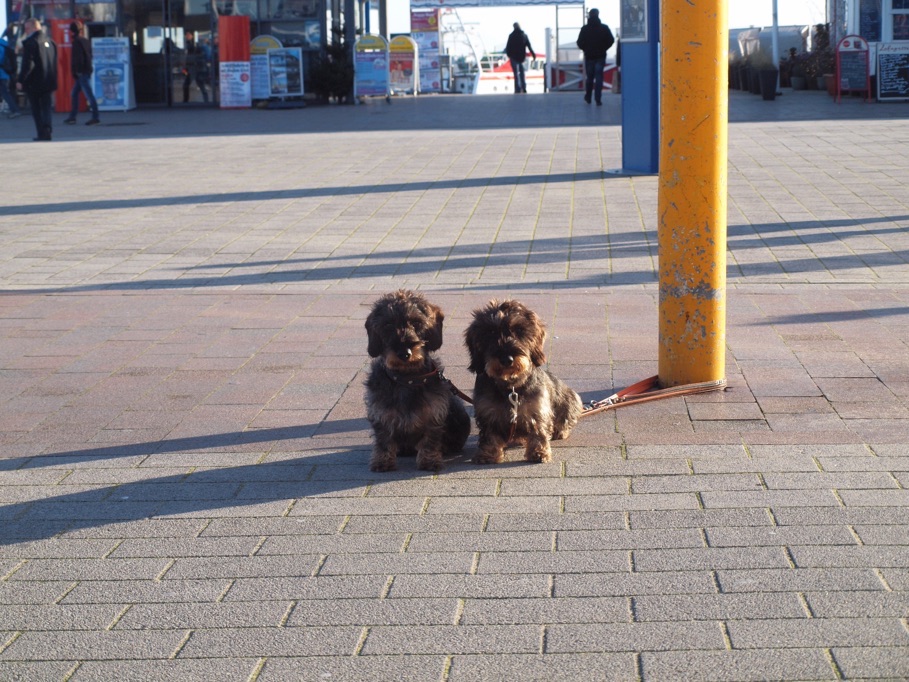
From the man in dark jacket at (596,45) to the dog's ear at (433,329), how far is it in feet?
67.4

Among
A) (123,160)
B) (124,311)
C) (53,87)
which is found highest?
(53,87)

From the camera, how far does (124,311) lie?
804 cm

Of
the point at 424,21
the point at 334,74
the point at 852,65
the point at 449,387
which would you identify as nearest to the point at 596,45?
the point at 852,65

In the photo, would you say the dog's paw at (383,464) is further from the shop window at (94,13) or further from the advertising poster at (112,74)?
the shop window at (94,13)

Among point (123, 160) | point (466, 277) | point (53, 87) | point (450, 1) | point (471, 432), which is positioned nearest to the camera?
point (471, 432)

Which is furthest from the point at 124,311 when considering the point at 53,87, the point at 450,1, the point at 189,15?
the point at 450,1

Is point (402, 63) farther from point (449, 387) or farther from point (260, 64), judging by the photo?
point (449, 387)

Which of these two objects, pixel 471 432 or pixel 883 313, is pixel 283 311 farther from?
pixel 883 313

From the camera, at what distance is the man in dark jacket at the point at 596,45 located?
24281 millimetres

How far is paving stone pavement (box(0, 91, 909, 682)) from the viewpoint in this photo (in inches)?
134

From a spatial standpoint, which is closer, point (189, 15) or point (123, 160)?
point (123, 160)

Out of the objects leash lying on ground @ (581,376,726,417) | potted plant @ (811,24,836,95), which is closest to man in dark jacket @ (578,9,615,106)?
potted plant @ (811,24,836,95)

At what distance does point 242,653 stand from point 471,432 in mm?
2373

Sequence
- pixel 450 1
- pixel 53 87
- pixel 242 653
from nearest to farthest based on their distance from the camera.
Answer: pixel 242 653
pixel 53 87
pixel 450 1
